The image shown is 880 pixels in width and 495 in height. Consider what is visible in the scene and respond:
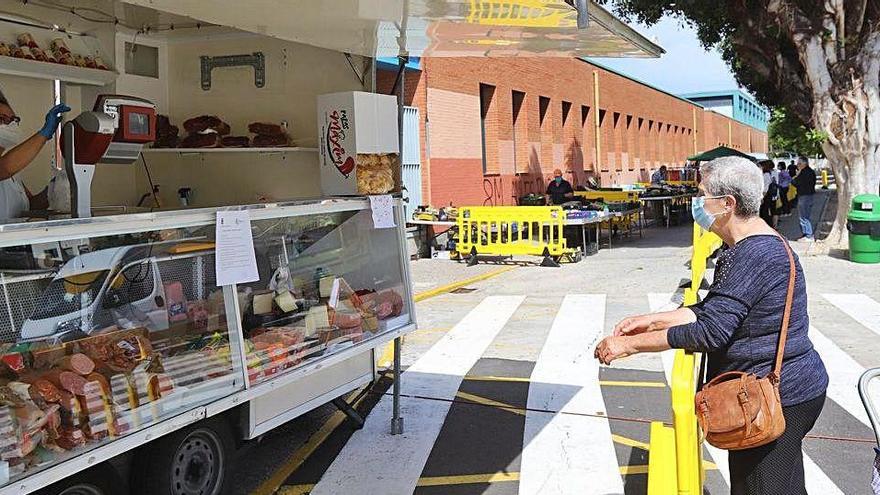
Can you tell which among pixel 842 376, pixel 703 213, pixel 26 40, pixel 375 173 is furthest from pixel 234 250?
pixel 842 376

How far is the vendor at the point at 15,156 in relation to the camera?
14.5ft

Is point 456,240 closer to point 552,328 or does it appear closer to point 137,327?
point 552,328

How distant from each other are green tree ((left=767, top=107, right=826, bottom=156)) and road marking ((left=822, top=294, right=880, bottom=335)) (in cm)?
593

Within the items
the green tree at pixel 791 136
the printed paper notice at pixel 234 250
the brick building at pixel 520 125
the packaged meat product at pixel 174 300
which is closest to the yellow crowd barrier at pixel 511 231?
the brick building at pixel 520 125

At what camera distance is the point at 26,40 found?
596 cm

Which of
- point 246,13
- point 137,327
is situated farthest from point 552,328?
point 137,327

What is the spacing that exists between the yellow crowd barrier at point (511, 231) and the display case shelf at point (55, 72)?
10.1m

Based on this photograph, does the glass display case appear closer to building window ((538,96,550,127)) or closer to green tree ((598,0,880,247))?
green tree ((598,0,880,247))

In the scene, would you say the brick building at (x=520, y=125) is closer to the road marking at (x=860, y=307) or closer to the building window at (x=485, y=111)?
the building window at (x=485, y=111)

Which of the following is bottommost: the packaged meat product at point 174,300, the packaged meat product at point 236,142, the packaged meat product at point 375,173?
the packaged meat product at point 174,300

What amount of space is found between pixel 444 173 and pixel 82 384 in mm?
16337

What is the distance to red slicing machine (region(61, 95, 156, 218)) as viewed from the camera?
3938mm

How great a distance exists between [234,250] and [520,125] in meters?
22.0

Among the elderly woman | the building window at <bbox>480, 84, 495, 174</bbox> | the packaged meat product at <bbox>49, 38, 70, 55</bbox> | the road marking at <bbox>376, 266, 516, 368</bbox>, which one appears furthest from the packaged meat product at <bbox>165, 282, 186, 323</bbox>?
the building window at <bbox>480, 84, 495, 174</bbox>
